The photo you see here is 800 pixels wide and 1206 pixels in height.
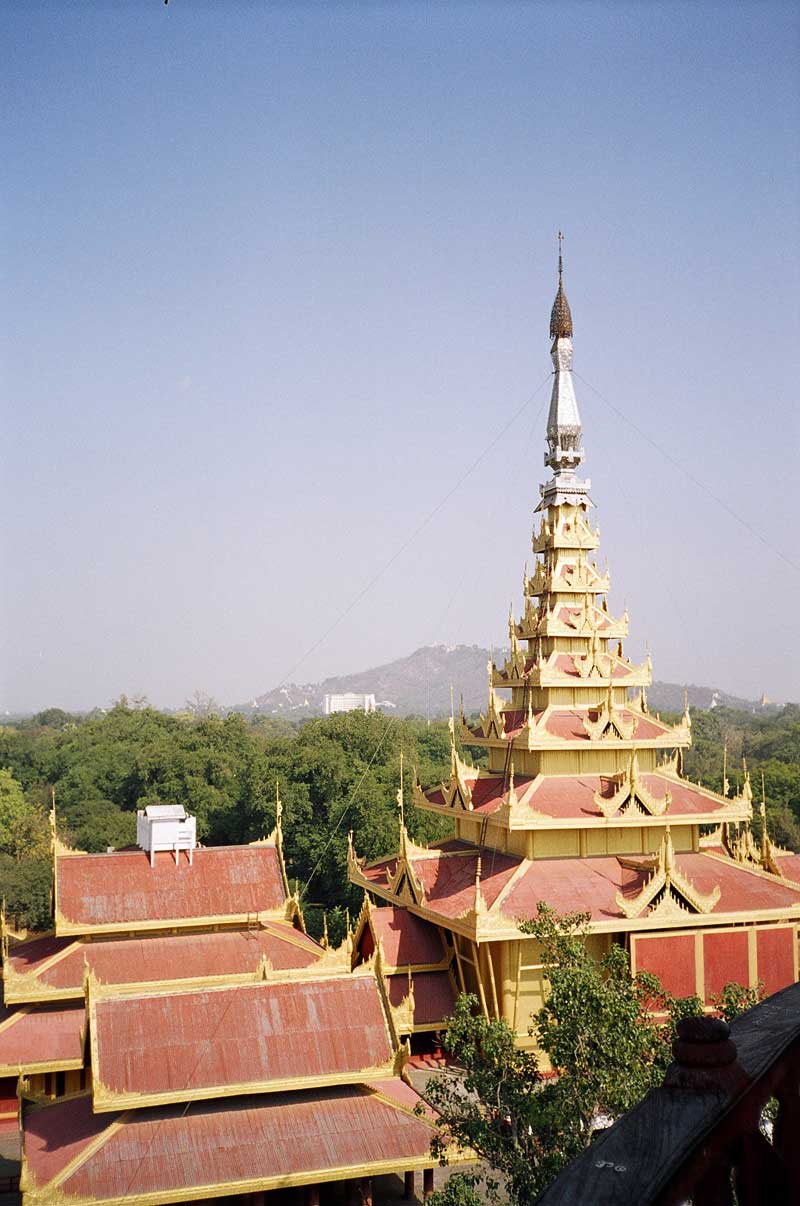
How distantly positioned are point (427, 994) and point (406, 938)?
1360 millimetres

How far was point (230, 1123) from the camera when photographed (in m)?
14.8

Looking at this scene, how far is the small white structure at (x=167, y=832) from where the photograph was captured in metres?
23.1

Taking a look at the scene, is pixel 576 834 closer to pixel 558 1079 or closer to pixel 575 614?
pixel 575 614

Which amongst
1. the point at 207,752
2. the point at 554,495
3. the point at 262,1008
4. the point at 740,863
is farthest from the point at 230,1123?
the point at 207,752

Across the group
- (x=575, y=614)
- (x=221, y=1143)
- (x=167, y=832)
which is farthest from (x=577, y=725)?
(x=221, y=1143)

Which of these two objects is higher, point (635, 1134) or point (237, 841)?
point (635, 1134)

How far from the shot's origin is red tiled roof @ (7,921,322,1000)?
20.4 metres

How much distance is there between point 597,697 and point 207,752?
3308 cm

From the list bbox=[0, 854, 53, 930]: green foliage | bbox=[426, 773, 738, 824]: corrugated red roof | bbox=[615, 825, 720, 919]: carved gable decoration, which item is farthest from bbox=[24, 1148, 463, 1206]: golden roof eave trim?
bbox=[0, 854, 53, 930]: green foliage

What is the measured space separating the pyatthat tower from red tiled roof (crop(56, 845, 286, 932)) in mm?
3400

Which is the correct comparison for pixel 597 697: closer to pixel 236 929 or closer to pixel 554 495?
pixel 554 495

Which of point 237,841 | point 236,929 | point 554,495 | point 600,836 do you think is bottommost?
point 237,841

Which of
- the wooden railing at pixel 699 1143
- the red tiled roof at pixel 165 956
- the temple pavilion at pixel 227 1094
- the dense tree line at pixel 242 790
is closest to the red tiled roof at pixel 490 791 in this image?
the red tiled roof at pixel 165 956

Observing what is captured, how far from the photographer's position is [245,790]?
48.3 metres
